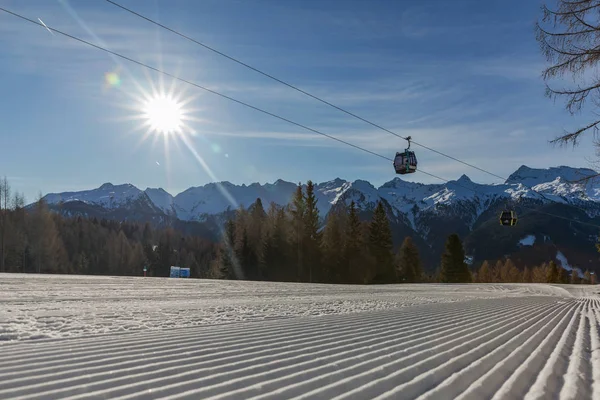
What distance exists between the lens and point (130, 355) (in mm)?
5125

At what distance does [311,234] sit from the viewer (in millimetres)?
45062

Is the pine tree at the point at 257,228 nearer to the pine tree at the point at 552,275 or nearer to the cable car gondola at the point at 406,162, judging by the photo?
the cable car gondola at the point at 406,162

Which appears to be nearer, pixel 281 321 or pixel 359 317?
pixel 281 321

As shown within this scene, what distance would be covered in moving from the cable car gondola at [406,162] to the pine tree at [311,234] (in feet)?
83.6

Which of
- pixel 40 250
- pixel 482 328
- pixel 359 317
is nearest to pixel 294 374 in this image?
pixel 482 328

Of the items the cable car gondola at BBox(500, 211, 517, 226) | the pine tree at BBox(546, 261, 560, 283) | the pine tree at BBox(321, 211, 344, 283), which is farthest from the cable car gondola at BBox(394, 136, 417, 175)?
the pine tree at BBox(546, 261, 560, 283)

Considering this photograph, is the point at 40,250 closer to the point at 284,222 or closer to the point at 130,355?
the point at 284,222

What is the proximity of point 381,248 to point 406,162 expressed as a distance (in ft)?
100

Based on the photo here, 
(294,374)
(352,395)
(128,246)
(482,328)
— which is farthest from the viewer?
(128,246)

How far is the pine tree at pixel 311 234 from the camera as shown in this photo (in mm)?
44875

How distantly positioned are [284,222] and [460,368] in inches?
1637

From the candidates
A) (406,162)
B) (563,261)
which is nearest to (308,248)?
(406,162)

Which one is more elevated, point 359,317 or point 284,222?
point 284,222

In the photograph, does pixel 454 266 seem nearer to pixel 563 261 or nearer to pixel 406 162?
pixel 406 162
